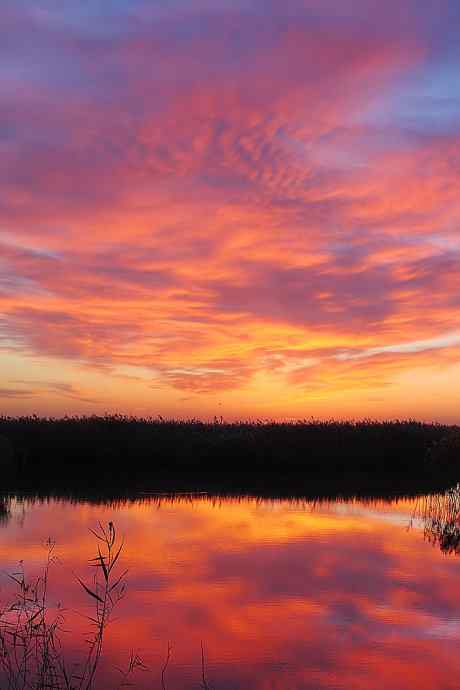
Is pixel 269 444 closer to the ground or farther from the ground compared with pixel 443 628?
farther from the ground

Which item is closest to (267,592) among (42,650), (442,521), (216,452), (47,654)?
(42,650)

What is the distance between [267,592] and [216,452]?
48.6 feet

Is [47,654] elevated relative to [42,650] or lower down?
elevated

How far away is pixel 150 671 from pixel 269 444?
1791 centimetres

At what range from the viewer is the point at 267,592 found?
903cm

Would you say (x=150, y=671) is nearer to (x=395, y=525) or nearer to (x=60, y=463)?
(x=395, y=525)

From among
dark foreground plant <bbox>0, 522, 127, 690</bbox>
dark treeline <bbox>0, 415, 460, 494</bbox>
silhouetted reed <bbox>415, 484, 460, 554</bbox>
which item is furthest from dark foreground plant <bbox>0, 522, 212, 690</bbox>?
dark treeline <bbox>0, 415, 460, 494</bbox>

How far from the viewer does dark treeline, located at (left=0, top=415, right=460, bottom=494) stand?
2162cm

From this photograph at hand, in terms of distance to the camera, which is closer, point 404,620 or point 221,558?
point 404,620

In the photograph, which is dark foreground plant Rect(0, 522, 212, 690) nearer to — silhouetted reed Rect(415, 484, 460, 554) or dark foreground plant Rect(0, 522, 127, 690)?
dark foreground plant Rect(0, 522, 127, 690)

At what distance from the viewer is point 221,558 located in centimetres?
1099

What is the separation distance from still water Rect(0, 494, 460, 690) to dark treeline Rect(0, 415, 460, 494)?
636cm

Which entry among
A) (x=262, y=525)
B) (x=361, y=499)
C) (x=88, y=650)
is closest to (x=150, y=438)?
(x=361, y=499)

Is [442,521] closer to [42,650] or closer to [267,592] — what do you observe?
[267,592]
